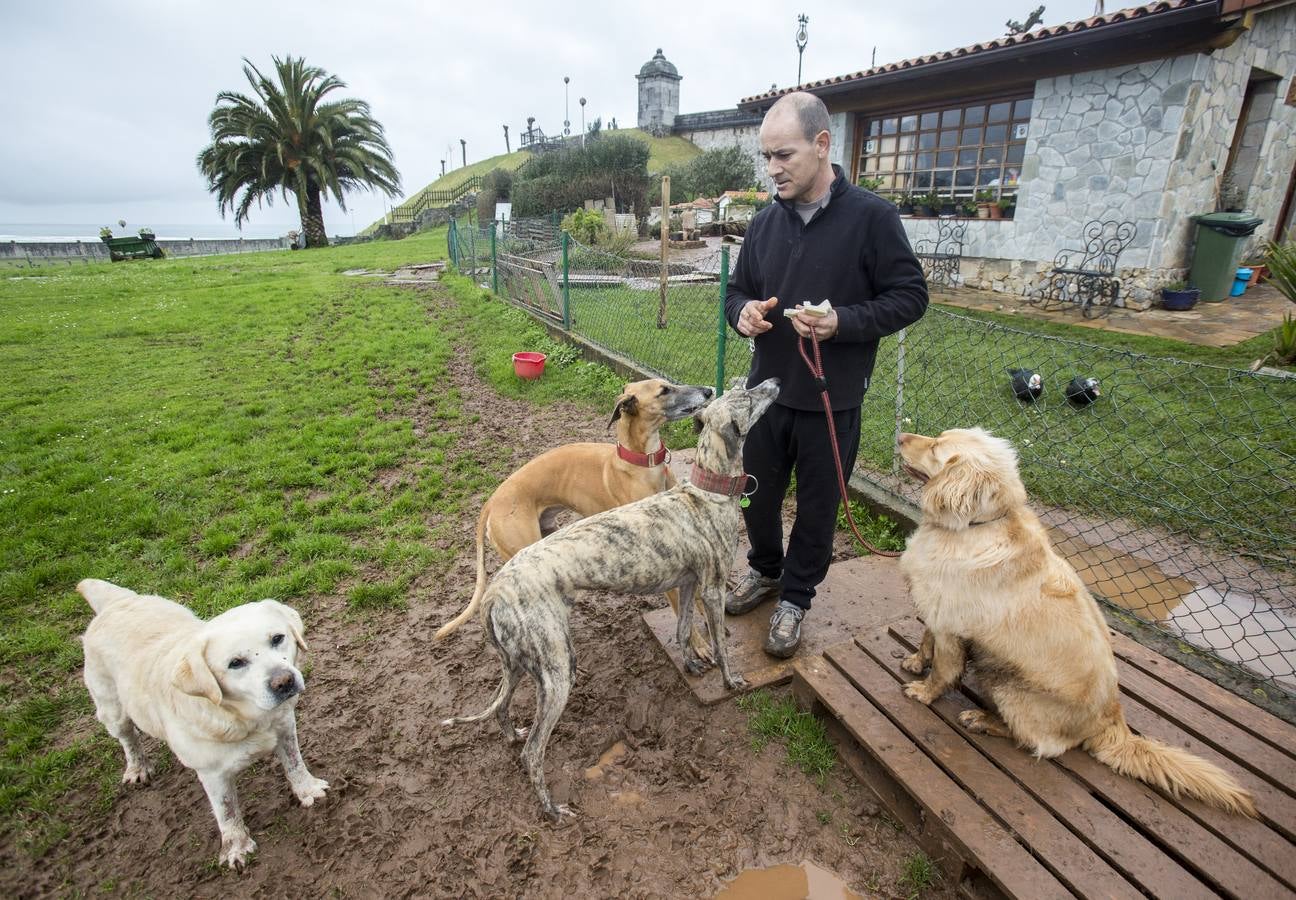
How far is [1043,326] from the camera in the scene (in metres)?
8.52

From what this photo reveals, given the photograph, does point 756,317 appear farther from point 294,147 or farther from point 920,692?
point 294,147

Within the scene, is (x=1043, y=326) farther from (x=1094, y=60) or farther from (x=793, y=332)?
(x=793, y=332)

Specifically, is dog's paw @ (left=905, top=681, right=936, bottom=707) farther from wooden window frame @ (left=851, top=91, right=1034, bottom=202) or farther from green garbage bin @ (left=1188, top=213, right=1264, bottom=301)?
wooden window frame @ (left=851, top=91, right=1034, bottom=202)

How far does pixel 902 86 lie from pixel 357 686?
1301 centimetres

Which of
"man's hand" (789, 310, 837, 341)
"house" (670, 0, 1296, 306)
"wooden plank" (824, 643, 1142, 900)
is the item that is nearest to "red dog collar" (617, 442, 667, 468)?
"man's hand" (789, 310, 837, 341)

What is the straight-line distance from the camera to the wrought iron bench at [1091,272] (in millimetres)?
8969

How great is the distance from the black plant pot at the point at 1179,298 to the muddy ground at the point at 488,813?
9.89 meters

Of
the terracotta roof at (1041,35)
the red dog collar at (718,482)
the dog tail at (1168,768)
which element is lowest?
the dog tail at (1168,768)

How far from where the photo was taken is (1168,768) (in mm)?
1998

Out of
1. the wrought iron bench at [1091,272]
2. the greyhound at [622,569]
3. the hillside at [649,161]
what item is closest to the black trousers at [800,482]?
the greyhound at [622,569]

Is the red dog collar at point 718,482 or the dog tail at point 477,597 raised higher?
the red dog collar at point 718,482

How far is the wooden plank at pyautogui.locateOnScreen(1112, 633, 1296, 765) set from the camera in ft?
7.18

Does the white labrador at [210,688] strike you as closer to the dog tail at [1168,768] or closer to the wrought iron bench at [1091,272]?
the dog tail at [1168,768]

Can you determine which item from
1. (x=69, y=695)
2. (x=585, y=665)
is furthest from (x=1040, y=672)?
(x=69, y=695)
